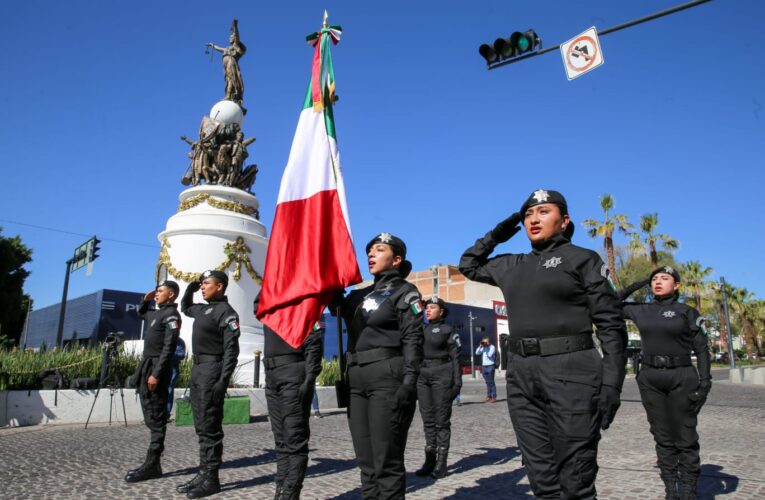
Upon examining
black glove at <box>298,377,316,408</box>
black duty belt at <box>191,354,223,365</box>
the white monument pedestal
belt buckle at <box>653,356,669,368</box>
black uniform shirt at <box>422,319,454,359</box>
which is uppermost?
the white monument pedestal

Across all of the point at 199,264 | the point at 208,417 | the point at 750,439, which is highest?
the point at 199,264

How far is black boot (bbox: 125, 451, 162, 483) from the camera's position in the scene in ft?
18.4

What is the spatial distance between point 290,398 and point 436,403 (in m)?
2.64

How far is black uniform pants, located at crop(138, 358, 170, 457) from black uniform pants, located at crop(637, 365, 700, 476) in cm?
503

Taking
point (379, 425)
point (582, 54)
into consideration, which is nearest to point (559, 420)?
point (379, 425)

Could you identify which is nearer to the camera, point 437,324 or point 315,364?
point 315,364

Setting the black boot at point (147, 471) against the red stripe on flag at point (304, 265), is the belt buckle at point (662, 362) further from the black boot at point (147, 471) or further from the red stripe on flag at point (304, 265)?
the black boot at point (147, 471)

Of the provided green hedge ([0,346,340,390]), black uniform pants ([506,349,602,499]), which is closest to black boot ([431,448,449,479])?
black uniform pants ([506,349,602,499])

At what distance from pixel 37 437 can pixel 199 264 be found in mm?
7406

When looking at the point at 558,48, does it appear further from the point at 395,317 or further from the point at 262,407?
the point at 262,407

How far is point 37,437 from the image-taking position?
869cm

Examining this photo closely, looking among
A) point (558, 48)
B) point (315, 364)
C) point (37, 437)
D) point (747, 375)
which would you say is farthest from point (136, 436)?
point (747, 375)

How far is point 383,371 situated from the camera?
3.93 meters

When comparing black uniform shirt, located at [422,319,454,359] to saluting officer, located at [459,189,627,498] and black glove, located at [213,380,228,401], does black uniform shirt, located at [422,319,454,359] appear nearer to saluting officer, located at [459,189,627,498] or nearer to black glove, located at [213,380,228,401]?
black glove, located at [213,380,228,401]
